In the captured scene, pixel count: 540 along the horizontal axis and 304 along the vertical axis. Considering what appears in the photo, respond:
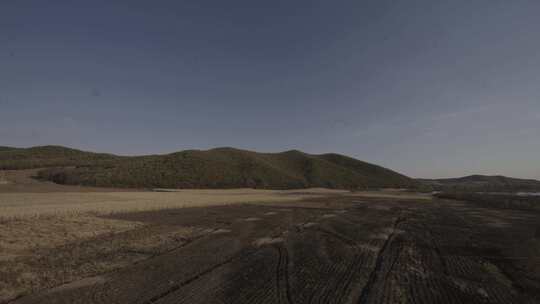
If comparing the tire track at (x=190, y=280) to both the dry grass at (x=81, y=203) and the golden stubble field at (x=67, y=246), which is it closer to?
the golden stubble field at (x=67, y=246)

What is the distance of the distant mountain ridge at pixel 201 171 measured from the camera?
69.7m

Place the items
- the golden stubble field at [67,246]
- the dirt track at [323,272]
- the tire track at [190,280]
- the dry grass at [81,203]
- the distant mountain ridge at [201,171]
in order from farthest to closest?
the distant mountain ridge at [201,171] → the dry grass at [81,203] → the golden stubble field at [67,246] → the dirt track at [323,272] → the tire track at [190,280]

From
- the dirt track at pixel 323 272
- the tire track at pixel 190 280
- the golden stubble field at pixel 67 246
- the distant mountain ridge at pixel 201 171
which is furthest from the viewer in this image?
the distant mountain ridge at pixel 201 171

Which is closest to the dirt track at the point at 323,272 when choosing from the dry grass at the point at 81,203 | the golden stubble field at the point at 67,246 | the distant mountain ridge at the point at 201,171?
the golden stubble field at the point at 67,246

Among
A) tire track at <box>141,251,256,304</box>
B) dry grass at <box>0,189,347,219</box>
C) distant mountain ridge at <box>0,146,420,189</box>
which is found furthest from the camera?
distant mountain ridge at <box>0,146,420,189</box>

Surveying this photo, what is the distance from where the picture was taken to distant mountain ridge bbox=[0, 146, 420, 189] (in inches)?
2744

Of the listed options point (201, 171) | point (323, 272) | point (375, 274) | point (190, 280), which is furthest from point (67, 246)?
point (201, 171)

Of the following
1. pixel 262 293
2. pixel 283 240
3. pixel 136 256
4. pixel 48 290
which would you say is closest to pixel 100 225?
pixel 136 256

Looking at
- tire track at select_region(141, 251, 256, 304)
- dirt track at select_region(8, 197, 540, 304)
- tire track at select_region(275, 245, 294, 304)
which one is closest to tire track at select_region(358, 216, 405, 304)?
dirt track at select_region(8, 197, 540, 304)

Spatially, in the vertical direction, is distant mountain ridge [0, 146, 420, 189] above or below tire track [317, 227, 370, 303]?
above

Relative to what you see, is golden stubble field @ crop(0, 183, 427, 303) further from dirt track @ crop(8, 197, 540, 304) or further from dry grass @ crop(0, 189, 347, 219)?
dry grass @ crop(0, 189, 347, 219)

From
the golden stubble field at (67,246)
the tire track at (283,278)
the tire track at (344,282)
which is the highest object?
the tire track at (344,282)

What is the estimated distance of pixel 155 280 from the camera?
23.6ft

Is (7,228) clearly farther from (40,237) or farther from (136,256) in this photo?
(136,256)
